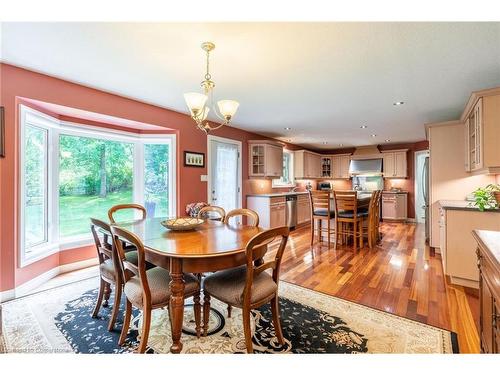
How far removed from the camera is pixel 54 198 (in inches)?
120

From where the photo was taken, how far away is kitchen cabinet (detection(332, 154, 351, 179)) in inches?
314

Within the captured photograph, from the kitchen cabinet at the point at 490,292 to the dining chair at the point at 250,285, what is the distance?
38.5 inches

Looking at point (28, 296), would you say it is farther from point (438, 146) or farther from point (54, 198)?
point (438, 146)

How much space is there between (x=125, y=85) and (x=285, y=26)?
205 centimetres

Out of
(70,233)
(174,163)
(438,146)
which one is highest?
(438,146)

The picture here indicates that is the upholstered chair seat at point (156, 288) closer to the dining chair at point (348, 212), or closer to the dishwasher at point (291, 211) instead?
the dining chair at point (348, 212)

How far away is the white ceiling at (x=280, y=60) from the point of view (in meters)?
1.74

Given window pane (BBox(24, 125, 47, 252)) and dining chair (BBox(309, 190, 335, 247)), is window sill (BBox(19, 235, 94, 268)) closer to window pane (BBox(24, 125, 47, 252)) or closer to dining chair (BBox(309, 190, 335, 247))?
window pane (BBox(24, 125, 47, 252))

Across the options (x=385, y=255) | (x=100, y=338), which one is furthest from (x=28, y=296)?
(x=385, y=255)

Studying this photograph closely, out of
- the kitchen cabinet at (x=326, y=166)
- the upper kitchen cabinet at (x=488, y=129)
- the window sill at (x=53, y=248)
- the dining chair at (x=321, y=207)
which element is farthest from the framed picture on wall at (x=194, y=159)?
the kitchen cabinet at (x=326, y=166)

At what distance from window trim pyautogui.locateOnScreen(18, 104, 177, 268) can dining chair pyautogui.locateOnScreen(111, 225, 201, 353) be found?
A: 1682 mm

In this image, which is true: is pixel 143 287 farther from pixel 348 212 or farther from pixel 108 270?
pixel 348 212

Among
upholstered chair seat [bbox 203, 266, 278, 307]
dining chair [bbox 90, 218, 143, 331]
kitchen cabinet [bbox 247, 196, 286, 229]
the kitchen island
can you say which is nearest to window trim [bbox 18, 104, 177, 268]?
dining chair [bbox 90, 218, 143, 331]

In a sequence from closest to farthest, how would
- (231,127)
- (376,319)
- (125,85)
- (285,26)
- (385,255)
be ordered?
(285,26), (376,319), (125,85), (385,255), (231,127)
